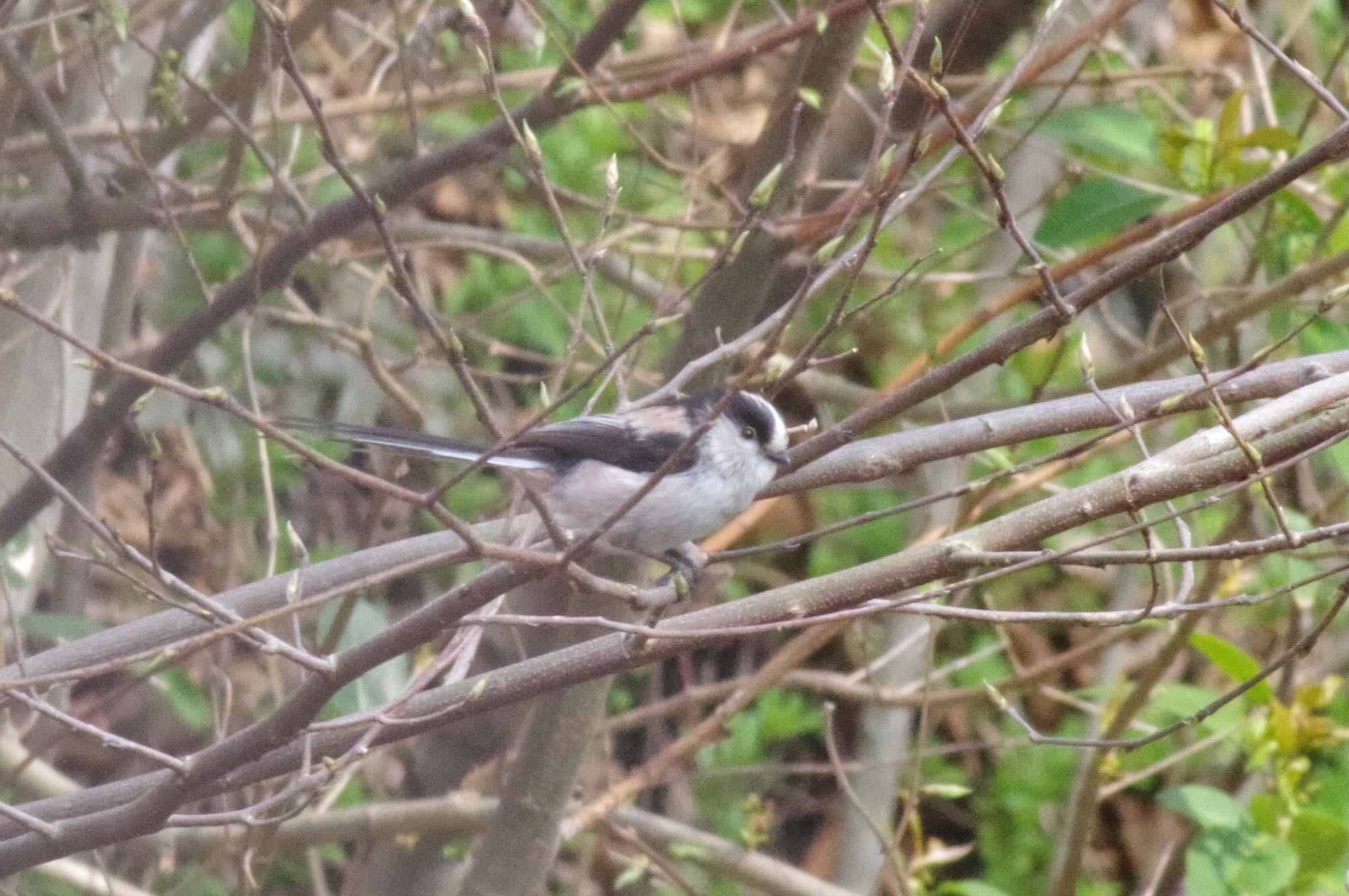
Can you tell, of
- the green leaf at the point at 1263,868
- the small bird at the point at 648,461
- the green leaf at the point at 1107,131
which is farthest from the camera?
the green leaf at the point at 1107,131

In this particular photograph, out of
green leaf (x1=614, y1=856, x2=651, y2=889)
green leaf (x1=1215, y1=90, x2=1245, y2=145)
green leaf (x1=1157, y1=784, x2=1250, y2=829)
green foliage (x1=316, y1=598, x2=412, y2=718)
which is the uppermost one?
green leaf (x1=1215, y1=90, x2=1245, y2=145)

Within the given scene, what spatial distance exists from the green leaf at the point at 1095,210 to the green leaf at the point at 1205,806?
119 cm

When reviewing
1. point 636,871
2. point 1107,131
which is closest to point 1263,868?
point 636,871

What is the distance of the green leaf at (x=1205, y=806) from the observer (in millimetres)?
2850

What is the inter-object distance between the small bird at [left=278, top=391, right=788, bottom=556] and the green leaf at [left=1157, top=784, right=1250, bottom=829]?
3.90 feet

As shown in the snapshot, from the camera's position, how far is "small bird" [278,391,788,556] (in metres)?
2.36

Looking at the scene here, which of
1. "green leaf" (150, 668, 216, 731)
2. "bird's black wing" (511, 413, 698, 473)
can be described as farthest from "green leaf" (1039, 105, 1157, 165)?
"green leaf" (150, 668, 216, 731)

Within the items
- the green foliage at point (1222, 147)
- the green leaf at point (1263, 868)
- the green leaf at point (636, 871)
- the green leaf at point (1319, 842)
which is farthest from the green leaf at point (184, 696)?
the green foliage at point (1222, 147)

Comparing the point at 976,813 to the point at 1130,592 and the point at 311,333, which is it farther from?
the point at 311,333

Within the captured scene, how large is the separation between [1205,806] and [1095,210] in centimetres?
128

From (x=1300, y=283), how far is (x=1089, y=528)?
5.90 ft

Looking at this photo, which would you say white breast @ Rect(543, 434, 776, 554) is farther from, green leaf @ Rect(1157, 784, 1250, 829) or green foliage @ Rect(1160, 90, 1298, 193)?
green foliage @ Rect(1160, 90, 1298, 193)

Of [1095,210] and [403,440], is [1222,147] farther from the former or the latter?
[403,440]

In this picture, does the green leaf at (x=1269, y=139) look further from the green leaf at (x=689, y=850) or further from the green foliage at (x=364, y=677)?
the green foliage at (x=364, y=677)
